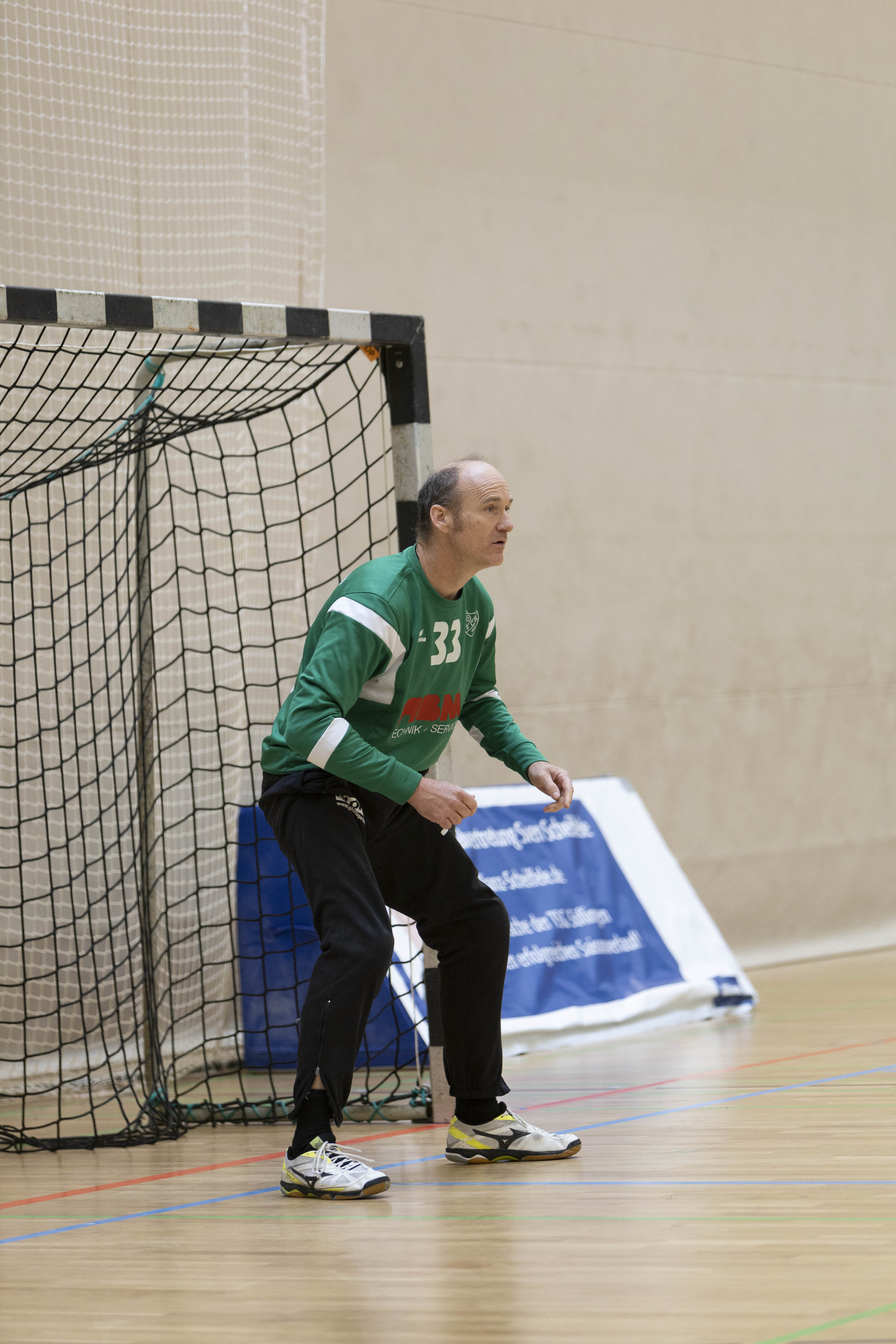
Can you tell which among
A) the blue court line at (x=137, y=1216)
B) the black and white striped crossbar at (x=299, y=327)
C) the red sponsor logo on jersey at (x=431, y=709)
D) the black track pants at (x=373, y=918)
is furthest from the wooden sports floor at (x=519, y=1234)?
the black and white striped crossbar at (x=299, y=327)

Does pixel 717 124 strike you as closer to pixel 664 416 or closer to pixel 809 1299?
pixel 664 416

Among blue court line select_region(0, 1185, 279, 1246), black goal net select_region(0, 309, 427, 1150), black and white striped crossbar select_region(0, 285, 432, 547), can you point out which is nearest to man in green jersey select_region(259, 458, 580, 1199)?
blue court line select_region(0, 1185, 279, 1246)

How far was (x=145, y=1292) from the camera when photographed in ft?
8.71

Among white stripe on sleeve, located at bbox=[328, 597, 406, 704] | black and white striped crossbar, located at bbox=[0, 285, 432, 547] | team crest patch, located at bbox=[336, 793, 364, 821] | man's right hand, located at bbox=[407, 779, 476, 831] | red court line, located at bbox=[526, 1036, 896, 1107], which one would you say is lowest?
red court line, located at bbox=[526, 1036, 896, 1107]

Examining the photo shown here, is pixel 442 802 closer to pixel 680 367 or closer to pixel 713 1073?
pixel 713 1073

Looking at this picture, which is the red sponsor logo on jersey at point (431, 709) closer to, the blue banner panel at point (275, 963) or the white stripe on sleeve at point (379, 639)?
the white stripe on sleeve at point (379, 639)

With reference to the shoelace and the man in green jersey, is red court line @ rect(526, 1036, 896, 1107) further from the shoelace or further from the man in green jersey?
the shoelace

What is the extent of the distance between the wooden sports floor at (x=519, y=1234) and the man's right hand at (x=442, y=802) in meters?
0.76

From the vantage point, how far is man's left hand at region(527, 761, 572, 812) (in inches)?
141

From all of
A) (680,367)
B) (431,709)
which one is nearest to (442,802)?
(431,709)

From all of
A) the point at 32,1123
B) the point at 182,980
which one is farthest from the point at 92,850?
the point at 32,1123

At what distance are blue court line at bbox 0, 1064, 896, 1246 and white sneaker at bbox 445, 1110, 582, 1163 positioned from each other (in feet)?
0.44

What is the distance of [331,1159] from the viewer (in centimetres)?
343

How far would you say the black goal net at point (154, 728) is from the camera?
→ 17.3 feet
